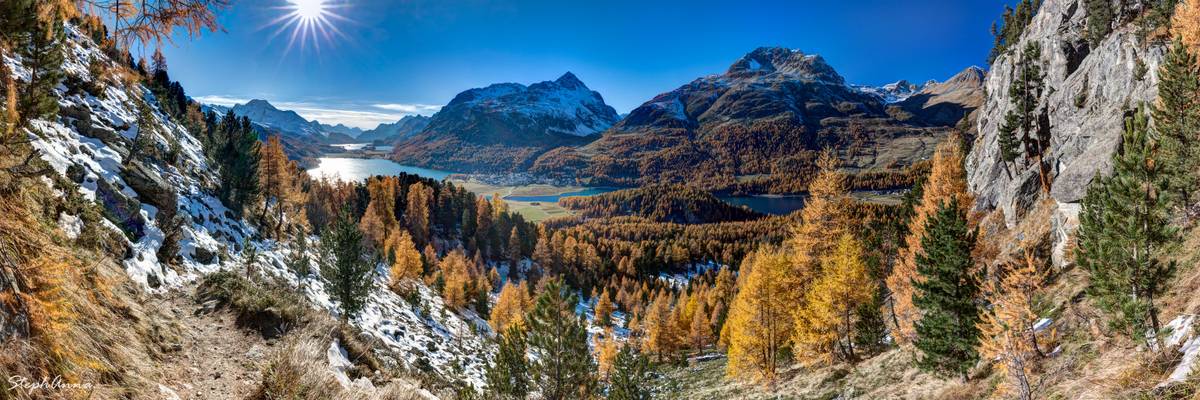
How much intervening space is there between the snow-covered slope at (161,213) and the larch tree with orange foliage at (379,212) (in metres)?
34.0

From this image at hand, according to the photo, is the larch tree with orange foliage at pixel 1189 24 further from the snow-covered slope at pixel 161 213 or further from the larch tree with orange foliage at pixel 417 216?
the larch tree with orange foliage at pixel 417 216

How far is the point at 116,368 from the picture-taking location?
21.7ft

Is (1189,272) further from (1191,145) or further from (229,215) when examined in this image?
(229,215)

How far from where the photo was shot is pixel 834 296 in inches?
1025

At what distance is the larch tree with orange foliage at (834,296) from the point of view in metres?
25.6

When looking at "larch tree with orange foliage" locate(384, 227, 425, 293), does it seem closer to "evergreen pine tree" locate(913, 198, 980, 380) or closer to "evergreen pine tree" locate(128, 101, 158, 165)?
"evergreen pine tree" locate(128, 101, 158, 165)

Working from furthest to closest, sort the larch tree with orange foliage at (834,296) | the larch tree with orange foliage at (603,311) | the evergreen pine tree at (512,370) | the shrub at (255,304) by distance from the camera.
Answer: the larch tree with orange foliage at (603,311) → the larch tree with orange foliage at (834,296) → the evergreen pine tree at (512,370) → the shrub at (255,304)

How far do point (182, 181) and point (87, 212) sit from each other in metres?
20.8

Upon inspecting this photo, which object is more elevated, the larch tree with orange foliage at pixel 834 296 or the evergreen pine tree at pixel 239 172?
the evergreen pine tree at pixel 239 172

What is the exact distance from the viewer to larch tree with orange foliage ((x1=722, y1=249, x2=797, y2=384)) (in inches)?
1111

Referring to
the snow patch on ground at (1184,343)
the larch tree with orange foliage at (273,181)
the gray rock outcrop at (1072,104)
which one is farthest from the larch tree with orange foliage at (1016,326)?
the larch tree with orange foliage at (273,181)

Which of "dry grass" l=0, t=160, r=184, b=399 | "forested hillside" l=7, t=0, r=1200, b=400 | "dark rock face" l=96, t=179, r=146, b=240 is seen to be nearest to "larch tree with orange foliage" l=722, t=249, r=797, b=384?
"forested hillside" l=7, t=0, r=1200, b=400

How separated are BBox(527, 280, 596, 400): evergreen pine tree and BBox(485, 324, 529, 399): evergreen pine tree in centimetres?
54
